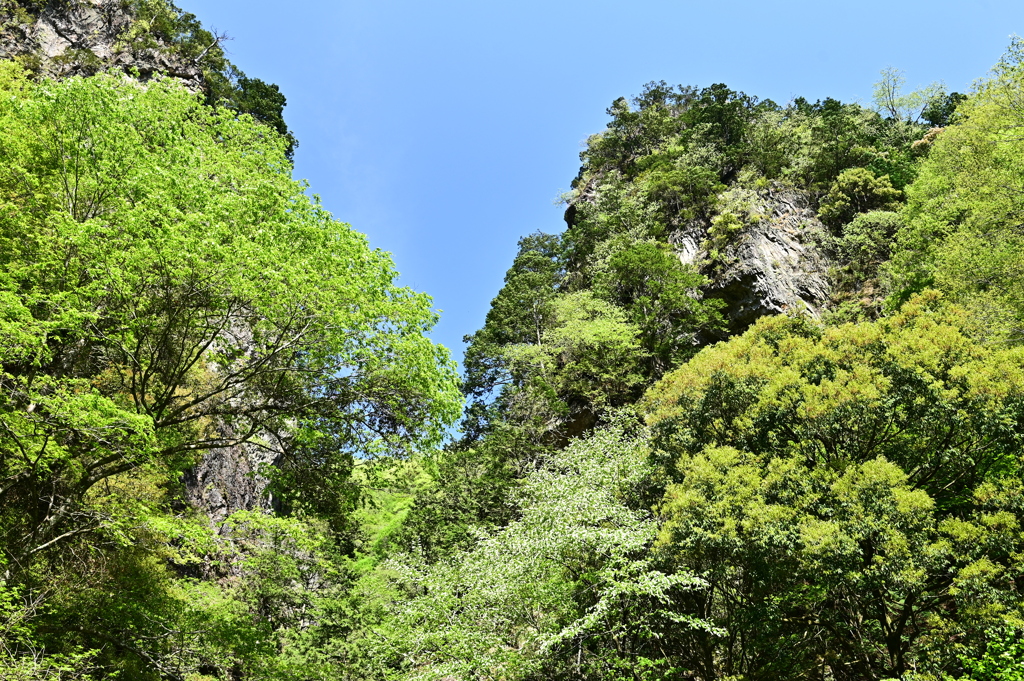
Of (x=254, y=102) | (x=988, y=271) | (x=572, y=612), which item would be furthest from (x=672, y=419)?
(x=254, y=102)

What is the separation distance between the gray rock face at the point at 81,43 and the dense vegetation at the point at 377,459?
1702cm

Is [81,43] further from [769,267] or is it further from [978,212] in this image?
[978,212]

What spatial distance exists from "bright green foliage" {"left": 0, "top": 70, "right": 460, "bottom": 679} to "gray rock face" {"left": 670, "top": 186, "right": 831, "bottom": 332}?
76.4ft

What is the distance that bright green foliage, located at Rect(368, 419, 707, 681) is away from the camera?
1188cm

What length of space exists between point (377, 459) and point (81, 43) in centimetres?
3423

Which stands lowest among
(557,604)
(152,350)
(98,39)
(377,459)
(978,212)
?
(557,604)

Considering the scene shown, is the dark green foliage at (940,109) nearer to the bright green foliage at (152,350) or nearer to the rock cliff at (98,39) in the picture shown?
the bright green foliage at (152,350)

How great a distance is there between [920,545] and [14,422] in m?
13.8

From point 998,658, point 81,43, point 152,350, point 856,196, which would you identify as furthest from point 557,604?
point 81,43

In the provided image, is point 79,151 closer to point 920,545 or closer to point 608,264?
point 920,545

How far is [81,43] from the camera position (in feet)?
102

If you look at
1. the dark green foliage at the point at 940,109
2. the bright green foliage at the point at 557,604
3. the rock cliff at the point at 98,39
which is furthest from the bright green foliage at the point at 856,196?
the rock cliff at the point at 98,39

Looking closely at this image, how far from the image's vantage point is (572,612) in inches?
503

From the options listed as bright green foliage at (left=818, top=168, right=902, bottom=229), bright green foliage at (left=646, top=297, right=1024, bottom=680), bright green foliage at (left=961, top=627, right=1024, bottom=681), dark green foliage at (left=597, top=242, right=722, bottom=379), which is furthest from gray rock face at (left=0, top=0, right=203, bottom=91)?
bright green foliage at (left=818, top=168, right=902, bottom=229)
